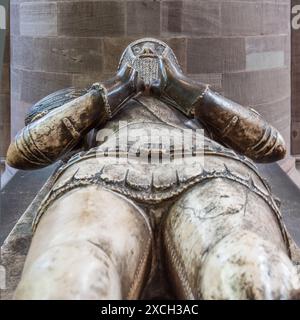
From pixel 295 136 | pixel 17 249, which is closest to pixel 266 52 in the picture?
pixel 295 136

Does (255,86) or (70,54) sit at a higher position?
(70,54)

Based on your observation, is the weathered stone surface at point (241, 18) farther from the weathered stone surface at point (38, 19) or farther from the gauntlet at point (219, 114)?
the gauntlet at point (219, 114)

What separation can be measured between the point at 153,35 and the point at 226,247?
3829mm

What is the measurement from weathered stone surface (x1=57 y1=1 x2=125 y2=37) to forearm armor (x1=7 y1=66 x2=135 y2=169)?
2.44 m

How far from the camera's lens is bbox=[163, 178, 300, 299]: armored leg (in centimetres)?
193

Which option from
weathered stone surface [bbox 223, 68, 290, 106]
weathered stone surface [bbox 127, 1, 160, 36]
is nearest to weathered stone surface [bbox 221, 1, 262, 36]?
weathered stone surface [bbox 223, 68, 290, 106]

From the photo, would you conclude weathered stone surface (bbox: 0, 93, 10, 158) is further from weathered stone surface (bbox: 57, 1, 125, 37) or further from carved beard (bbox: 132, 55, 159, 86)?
carved beard (bbox: 132, 55, 159, 86)

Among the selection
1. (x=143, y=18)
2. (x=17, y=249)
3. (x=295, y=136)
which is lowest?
(x=17, y=249)

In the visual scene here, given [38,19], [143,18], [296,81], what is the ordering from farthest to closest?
1. [296,81]
2. [38,19]
3. [143,18]

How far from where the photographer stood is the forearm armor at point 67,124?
3.19 metres

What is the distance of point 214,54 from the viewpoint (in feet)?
19.0

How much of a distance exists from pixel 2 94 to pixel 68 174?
4982mm

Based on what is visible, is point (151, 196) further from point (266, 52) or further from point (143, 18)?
point (266, 52)
